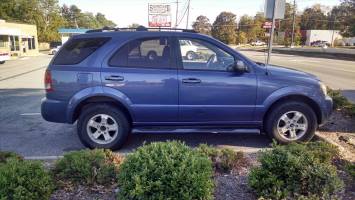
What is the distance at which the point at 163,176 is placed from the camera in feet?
9.50

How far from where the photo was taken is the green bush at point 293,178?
3.13 m

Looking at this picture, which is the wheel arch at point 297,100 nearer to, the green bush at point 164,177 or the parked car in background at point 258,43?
the green bush at point 164,177

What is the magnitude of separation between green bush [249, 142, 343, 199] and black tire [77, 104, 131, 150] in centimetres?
244

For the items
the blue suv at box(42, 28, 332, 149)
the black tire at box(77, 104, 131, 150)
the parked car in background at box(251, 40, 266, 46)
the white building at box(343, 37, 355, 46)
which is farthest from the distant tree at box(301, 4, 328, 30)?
the black tire at box(77, 104, 131, 150)

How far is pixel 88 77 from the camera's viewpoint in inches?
199

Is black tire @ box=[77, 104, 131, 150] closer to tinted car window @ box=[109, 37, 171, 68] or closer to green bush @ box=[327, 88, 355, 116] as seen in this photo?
tinted car window @ box=[109, 37, 171, 68]

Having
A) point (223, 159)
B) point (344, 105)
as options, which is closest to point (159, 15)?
point (344, 105)

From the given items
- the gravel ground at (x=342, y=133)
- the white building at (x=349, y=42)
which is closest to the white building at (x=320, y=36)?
the white building at (x=349, y=42)

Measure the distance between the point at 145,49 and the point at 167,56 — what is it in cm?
36

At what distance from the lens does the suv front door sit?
514 cm

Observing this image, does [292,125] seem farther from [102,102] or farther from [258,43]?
[258,43]

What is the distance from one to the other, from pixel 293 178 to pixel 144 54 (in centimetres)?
296

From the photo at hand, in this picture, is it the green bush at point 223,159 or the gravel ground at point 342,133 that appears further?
the gravel ground at point 342,133

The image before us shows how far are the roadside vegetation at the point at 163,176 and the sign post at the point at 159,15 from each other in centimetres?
3367
